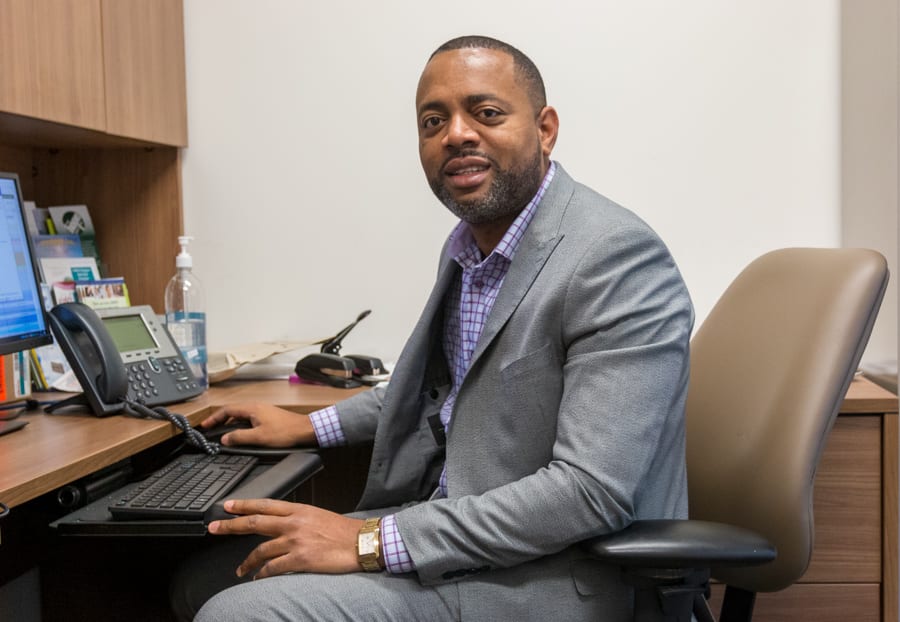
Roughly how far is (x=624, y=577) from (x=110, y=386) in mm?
983

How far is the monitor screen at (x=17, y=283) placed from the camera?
58.2 inches

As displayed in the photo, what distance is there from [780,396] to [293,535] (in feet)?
2.31

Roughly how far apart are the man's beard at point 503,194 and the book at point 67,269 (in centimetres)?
106

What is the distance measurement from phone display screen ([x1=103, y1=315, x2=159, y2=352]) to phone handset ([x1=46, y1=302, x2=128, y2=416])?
2.7 inches

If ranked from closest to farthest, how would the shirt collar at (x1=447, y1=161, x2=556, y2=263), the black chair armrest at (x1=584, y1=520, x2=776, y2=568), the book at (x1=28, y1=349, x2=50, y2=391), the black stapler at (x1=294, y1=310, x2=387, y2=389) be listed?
the black chair armrest at (x1=584, y1=520, x2=776, y2=568) < the shirt collar at (x1=447, y1=161, x2=556, y2=263) < the book at (x1=28, y1=349, x2=50, y2=391) < the black stapler at (x1=294, y1=310, x2=387, y2=389)

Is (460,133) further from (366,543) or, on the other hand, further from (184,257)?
(184,257)

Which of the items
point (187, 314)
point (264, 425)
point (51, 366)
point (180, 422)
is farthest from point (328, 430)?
point (51, 366)

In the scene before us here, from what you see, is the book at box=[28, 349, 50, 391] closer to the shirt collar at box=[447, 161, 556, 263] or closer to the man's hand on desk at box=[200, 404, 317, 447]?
the man's hand on desk at box=[200, 404, 317, 447]

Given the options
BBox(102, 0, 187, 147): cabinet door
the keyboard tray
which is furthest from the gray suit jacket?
BBox(102, 0, 187, 147): cabinet door

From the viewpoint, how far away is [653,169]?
2127mm

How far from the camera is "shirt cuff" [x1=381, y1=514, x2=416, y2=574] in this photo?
1124 millimetres

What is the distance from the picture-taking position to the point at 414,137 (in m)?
2.17

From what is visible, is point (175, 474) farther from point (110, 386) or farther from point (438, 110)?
point (438, 110)

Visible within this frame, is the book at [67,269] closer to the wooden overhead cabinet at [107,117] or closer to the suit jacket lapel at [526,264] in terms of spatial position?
the wooden overhead cabinet at [107,117]
